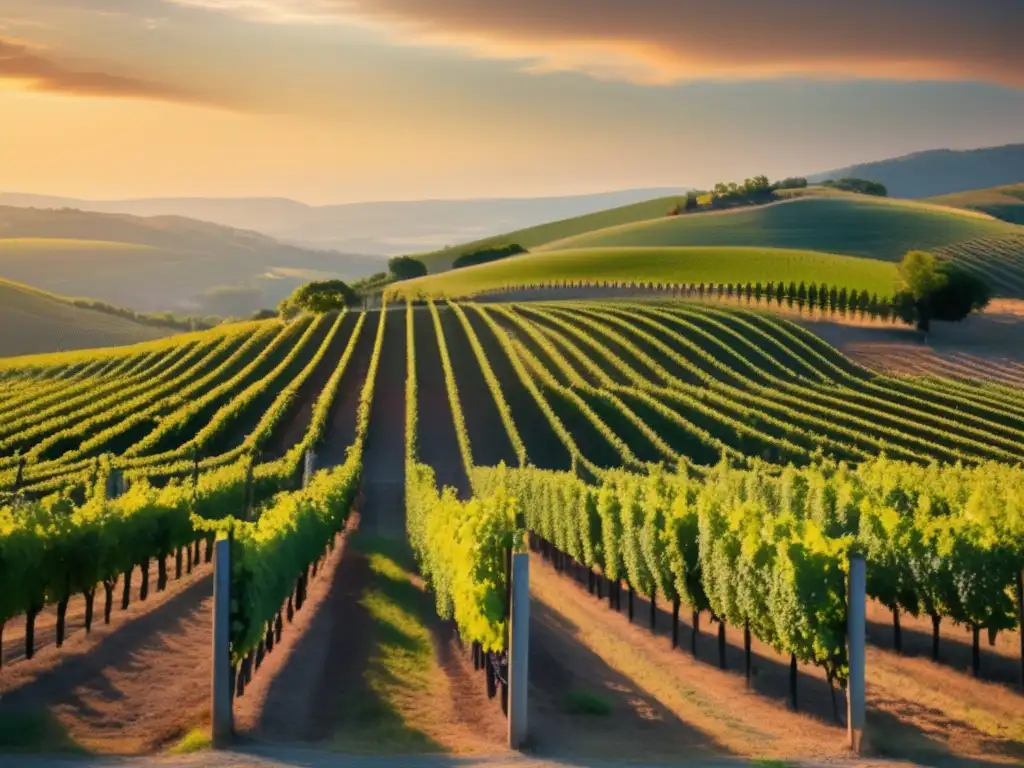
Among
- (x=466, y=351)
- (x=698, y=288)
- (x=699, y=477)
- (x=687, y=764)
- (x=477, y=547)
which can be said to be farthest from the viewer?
(x=698, y=288)

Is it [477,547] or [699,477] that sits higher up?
[477,547]

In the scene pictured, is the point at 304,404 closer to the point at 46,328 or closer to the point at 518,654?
the point at 518,654

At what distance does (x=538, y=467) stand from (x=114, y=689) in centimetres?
4923

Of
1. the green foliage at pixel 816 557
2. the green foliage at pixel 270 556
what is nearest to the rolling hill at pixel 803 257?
the green foliage at pixel 816 557

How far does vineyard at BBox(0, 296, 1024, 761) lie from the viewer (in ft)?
72.0

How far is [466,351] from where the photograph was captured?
9775cm

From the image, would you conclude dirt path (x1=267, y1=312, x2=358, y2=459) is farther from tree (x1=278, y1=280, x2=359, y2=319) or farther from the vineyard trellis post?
the vineyard trellis post

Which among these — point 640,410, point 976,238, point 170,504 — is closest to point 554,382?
point 640,410

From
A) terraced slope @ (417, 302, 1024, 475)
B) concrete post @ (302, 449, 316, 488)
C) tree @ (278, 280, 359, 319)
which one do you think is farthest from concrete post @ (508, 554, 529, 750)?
tree @ (278, 280, 359, 319)

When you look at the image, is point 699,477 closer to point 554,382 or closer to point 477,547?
point 554,382

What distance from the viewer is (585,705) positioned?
64.2 feet

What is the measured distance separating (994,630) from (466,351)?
76.8 metres

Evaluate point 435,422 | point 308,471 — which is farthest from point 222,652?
point 435,422

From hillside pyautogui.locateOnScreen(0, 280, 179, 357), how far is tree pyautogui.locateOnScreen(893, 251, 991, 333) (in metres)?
111
